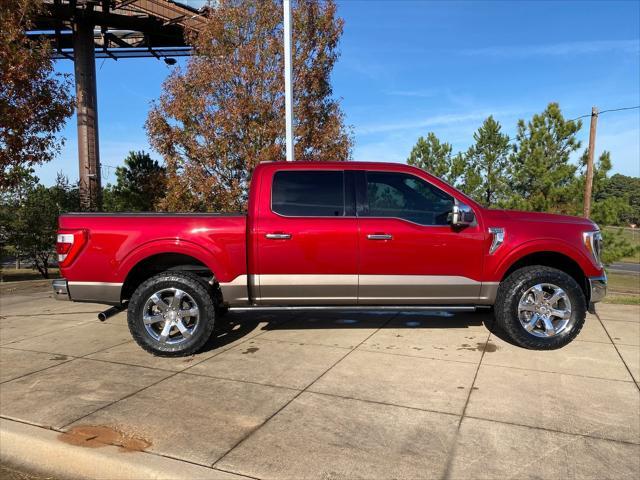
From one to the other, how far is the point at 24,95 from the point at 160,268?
5502 mm

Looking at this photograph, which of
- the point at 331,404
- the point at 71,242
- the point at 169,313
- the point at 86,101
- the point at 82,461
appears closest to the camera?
the point at 82,461

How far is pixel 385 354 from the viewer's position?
482cm

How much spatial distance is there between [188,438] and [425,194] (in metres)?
3.22

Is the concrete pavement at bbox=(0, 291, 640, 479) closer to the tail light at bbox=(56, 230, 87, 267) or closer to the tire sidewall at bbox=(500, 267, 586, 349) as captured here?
the tire sidewall at bbox=(500, 267, 586, 349)

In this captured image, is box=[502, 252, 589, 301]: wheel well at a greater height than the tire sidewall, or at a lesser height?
greater

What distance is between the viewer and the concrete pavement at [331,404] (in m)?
2.85

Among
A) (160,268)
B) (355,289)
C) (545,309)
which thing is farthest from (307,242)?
(545,309)

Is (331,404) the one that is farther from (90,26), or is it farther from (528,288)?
(90,26)

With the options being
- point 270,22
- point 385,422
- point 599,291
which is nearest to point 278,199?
point 385,422

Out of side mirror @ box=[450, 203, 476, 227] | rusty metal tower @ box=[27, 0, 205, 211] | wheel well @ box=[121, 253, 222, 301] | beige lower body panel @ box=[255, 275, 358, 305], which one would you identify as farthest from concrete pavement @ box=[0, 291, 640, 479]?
rusty metal tower @ box=[27, 0, 205, 211]

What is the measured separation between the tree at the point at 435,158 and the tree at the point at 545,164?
5.69 feet

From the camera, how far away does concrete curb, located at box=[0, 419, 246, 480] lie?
8.98 feet

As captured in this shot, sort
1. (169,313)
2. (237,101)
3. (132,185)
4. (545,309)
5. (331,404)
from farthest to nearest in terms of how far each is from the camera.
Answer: (132,185) → (237,101) → (545,309) → (169,313) → (331,404)

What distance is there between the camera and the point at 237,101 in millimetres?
9078
